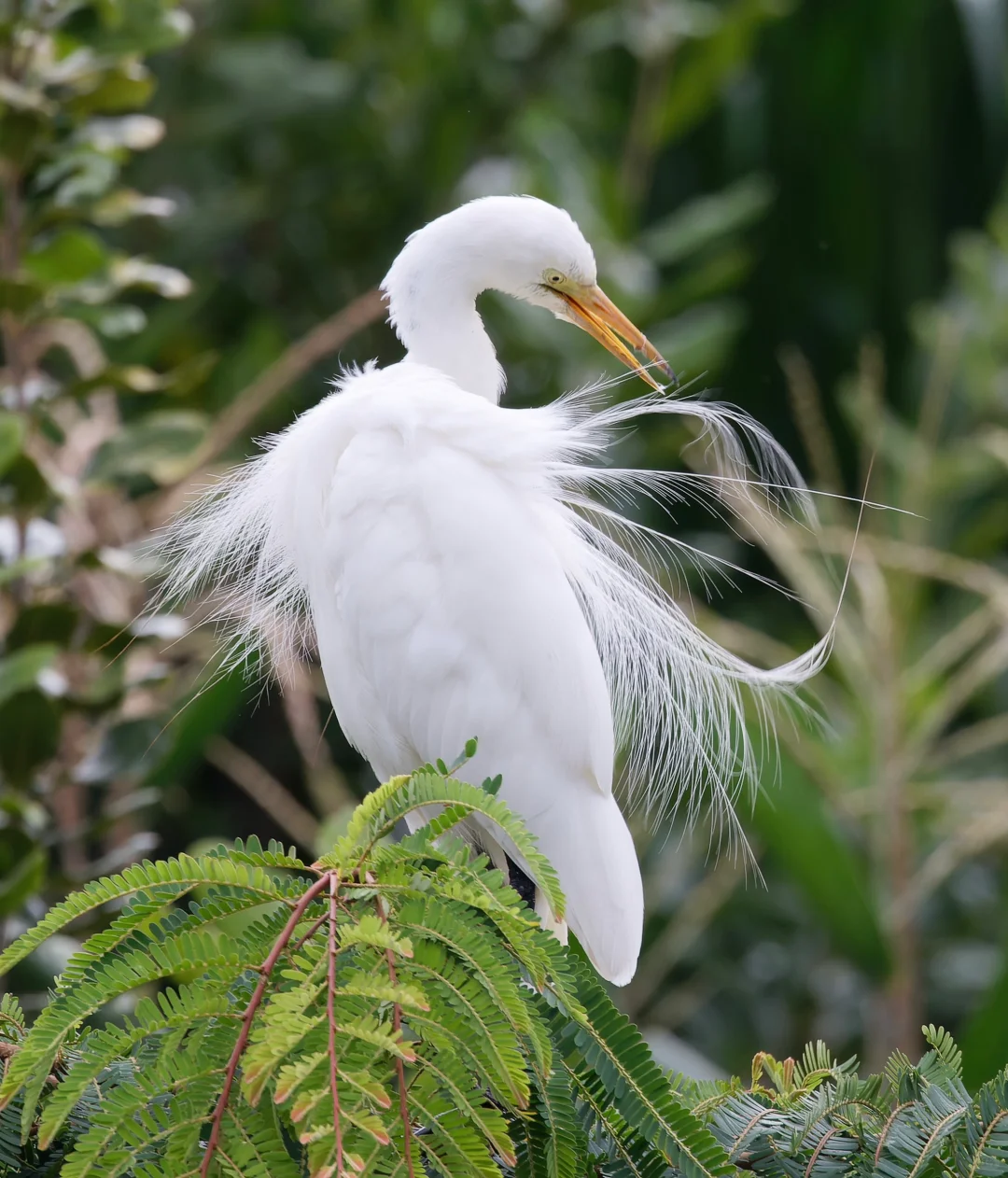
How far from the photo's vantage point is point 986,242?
16.5ft

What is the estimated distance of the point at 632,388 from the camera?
3930 millimetres

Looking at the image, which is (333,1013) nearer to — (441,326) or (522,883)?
(522,883)

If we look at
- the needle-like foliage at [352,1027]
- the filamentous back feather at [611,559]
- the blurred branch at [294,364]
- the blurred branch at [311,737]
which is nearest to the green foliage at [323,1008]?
the needle-like foliage at [352,1027]

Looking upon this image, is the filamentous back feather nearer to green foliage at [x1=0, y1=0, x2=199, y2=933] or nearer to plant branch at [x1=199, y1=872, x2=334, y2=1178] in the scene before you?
green foliage at [x1=0, y1=0, x2=199, y2=933]

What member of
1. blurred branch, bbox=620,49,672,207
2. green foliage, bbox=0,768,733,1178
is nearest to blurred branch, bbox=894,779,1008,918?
green foliage, bbox=0,768,733,1178

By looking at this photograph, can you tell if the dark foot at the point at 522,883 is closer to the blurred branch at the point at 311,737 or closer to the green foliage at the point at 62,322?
the blurred branch at the point at 311,737

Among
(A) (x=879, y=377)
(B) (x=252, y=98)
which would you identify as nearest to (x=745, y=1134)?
(B) (x=252, y=98)

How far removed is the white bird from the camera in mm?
1850

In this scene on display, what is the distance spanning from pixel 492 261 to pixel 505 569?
441 millimetres

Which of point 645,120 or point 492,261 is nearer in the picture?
point 492,261

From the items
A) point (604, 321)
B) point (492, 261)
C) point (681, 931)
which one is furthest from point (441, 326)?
point (681, 931)

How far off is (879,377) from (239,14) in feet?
8.71

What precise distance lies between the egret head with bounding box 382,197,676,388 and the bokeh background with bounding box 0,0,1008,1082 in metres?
0.55

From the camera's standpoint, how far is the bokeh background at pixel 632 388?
8.80 ft
